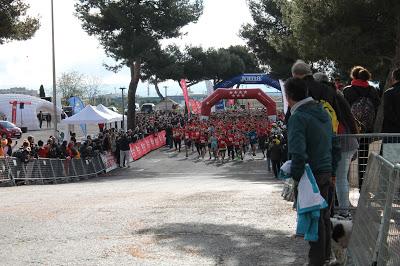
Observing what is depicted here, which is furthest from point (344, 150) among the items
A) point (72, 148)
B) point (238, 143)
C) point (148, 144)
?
point (148, 144)

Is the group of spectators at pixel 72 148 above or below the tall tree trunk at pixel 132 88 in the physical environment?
→ below

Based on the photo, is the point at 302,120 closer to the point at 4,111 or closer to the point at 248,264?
the point at 248,264

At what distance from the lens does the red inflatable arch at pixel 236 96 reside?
47.8 m

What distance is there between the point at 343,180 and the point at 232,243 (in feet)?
4.53

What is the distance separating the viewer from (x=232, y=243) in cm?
670

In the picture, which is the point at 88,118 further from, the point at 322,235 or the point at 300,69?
the point at 322,235

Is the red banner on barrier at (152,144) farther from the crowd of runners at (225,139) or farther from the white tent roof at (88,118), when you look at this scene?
the white tent roof at (88,118)

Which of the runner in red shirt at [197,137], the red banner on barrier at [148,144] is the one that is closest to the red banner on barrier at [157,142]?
the red banner on barrier at [148,144]

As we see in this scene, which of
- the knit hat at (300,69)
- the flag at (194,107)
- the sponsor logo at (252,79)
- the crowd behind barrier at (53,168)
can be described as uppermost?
the sponsor logo at (252,79)

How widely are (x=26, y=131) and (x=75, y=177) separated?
119 ft

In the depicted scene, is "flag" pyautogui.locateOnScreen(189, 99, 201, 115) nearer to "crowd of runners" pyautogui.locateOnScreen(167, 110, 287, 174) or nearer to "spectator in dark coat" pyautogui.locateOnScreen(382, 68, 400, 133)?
"crowd of runners" pyautogui.locateOnScreen(167, 110, 287, 174)

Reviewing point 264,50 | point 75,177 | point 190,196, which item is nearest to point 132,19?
point 264,50

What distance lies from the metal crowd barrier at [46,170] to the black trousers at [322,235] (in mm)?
16348

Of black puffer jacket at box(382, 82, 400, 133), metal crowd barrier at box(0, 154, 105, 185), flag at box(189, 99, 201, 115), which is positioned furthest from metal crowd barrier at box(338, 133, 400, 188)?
flag at box(189, 99, 201, 115)
